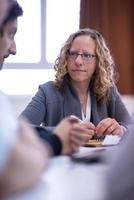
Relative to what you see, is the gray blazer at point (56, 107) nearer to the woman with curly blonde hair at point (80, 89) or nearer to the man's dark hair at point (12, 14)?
the woman with curly blonde hair at point (80, 89)

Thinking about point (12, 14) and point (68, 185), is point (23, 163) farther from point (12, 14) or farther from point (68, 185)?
point (12, 14)

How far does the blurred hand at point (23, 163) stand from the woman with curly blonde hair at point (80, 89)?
4.88ft

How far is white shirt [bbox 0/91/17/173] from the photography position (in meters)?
0.66

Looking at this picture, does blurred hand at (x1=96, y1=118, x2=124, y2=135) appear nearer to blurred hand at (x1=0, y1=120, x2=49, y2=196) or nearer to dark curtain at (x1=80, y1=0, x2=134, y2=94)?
blurred hand at (x1=0, y1=120, x2=49, y2=196)

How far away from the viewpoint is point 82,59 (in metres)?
2.35

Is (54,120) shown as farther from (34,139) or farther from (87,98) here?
(34,139)

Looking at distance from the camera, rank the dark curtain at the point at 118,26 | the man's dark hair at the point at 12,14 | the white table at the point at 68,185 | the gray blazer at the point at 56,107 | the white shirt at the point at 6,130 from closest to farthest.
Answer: the white shirt at the point at 6,130 → the white table at the point at 68,185 → the man's dark hair at the point at 12,14 → the gray blazer at the point at 56,107 → the dark curtain at the point at 118,26

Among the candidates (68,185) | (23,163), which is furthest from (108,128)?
(23,163)

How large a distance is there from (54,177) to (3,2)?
42 centimetres

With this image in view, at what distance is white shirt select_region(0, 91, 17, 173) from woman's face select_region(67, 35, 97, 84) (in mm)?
1609

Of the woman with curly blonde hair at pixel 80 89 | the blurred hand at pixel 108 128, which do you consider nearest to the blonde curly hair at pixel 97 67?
the woman with curly blonde hair at pixel 80 89

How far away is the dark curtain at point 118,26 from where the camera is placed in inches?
173

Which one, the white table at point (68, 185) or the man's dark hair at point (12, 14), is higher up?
the man's dark hair at point (12, 14)

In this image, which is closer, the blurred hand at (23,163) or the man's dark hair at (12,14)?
the blurred hand at (23,163)
